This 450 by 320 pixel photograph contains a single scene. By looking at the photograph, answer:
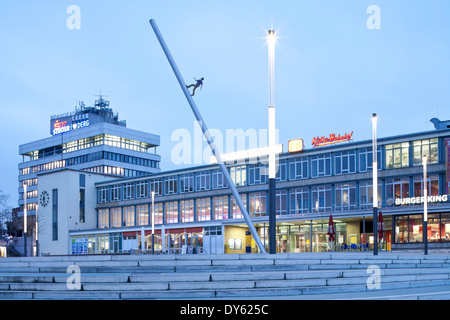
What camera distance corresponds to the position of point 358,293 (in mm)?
16859

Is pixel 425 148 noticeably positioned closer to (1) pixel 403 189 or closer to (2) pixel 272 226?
(1) pixel 403 189

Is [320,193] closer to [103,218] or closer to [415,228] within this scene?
[415,228]

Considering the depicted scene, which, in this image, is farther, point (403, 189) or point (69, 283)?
point (403, 189)

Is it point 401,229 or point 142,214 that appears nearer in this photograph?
point 401,229

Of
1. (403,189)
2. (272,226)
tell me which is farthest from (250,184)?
(272,226)

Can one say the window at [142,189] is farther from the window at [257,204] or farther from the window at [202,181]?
the window at [257,204]

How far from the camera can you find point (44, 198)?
88.3 m

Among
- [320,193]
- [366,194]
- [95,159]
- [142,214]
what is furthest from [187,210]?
[95,159]

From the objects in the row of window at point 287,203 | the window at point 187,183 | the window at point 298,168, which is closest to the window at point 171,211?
the row of window at point 287,203

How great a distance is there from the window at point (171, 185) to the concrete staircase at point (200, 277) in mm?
56173

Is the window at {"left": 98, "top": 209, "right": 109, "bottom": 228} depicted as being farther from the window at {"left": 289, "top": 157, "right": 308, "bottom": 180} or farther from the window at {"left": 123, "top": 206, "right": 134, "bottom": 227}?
the window at {"left": 289, "top": 157, "right": 308, "bottom": 180}

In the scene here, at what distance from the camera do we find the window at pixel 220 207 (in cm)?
7212

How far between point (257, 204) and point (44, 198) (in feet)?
120
